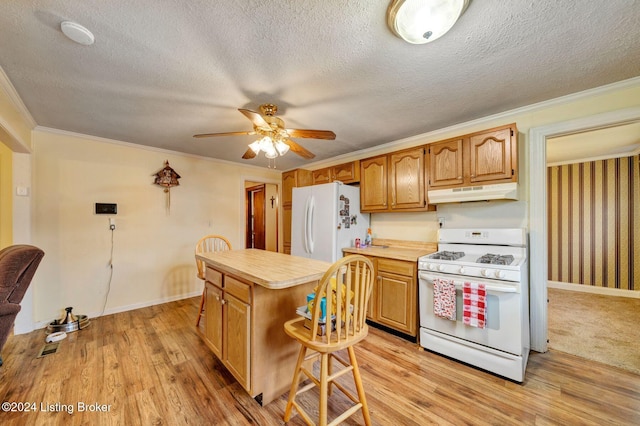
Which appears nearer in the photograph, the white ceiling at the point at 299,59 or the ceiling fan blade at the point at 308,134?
the white ceiling at the point at 299,59

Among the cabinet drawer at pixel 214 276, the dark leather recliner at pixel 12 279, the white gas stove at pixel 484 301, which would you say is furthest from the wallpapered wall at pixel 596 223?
the dark leather recliner at pixel 12 279

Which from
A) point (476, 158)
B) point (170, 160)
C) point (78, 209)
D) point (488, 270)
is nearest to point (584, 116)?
point (476, 158)

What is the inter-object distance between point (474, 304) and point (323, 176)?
2.70m

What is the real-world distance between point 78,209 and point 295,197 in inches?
108

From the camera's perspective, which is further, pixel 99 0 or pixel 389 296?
pixel 389 296

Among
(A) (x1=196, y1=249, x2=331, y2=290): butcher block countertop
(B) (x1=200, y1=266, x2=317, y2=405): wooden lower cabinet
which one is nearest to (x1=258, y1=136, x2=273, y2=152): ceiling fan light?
(A) (x1=196, y1=249, x2=331, y2=290): butcher block countertop

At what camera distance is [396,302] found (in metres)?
2.58

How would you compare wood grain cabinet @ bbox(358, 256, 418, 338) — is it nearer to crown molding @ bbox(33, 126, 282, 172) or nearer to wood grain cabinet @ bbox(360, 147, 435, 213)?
wood grain cabinet @ bbox(360, 147, 435, 213)

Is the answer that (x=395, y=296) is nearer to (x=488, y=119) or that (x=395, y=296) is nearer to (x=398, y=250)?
(x=398, y=250)

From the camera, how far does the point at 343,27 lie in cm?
136

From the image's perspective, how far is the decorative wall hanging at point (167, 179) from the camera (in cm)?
355

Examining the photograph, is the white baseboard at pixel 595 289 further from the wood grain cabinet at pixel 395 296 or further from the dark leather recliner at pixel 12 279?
the dark leather recliner at pixel 12 279

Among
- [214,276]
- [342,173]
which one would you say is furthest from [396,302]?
[342,173]

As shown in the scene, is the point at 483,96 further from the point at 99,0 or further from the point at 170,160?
the point at 170,160
